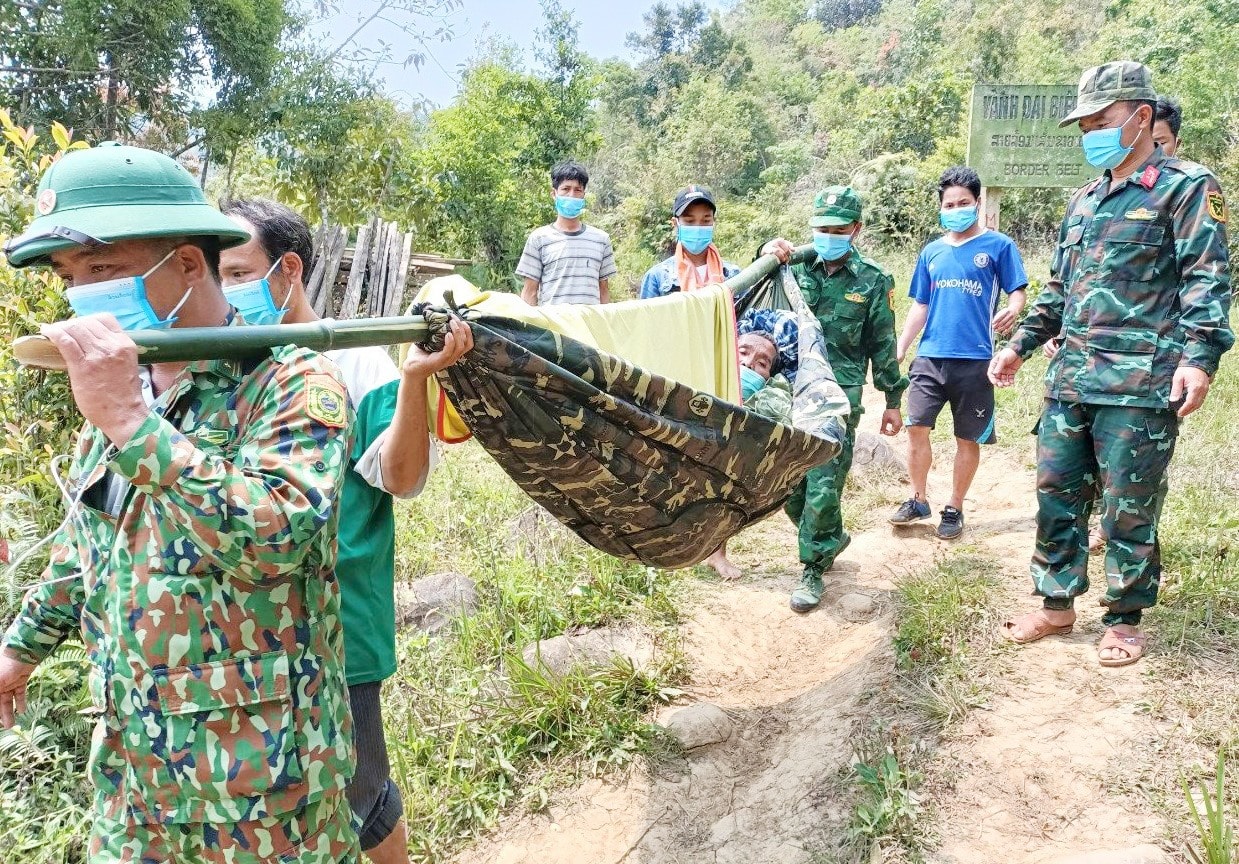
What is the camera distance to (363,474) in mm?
1689

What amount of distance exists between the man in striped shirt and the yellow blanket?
6.74 feet

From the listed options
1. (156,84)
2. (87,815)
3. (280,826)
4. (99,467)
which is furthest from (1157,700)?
(156,84)

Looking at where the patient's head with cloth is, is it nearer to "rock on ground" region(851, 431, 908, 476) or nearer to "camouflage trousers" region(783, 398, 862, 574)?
"camouflage trousers" region(783, 398, 862, 574)

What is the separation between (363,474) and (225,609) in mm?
453

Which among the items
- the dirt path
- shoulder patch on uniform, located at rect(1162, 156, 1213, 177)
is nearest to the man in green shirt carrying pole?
the dirt path

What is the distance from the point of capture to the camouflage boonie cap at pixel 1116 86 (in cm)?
267

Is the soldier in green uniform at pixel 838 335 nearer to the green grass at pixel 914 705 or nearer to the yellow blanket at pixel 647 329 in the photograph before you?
the green grass at pixel 914 705

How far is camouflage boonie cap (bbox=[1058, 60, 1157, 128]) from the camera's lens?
2668mm

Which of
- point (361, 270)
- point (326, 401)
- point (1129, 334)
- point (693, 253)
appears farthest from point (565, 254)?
point (361, 270)

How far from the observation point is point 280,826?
1323 mm

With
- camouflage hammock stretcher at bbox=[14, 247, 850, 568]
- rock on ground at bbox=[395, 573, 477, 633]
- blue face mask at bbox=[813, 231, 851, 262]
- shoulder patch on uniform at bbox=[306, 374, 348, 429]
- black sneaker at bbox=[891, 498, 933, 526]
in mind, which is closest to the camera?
shoulder patch on uniform at bbox=[306, 374, 348, 429]

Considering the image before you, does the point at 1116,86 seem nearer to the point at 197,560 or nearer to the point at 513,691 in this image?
the point at 513,691

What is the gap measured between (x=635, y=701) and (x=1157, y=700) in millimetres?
1542

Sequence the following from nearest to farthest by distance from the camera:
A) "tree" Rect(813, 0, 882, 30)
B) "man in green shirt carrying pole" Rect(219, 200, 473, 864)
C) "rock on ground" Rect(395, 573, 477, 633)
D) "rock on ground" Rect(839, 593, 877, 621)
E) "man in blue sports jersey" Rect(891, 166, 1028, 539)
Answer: "man in green shirt carrying pole" Rect(219, 200, 473, 864) → "rock on ground" Rect(395, 573, 477, 633) → "rock on ground" Rect(839, 593, 877, 621) → "man in blue sports jersey" Rect(891, 166, 1028, 539) → "tree" Rect(813, 0, 882, 30)
